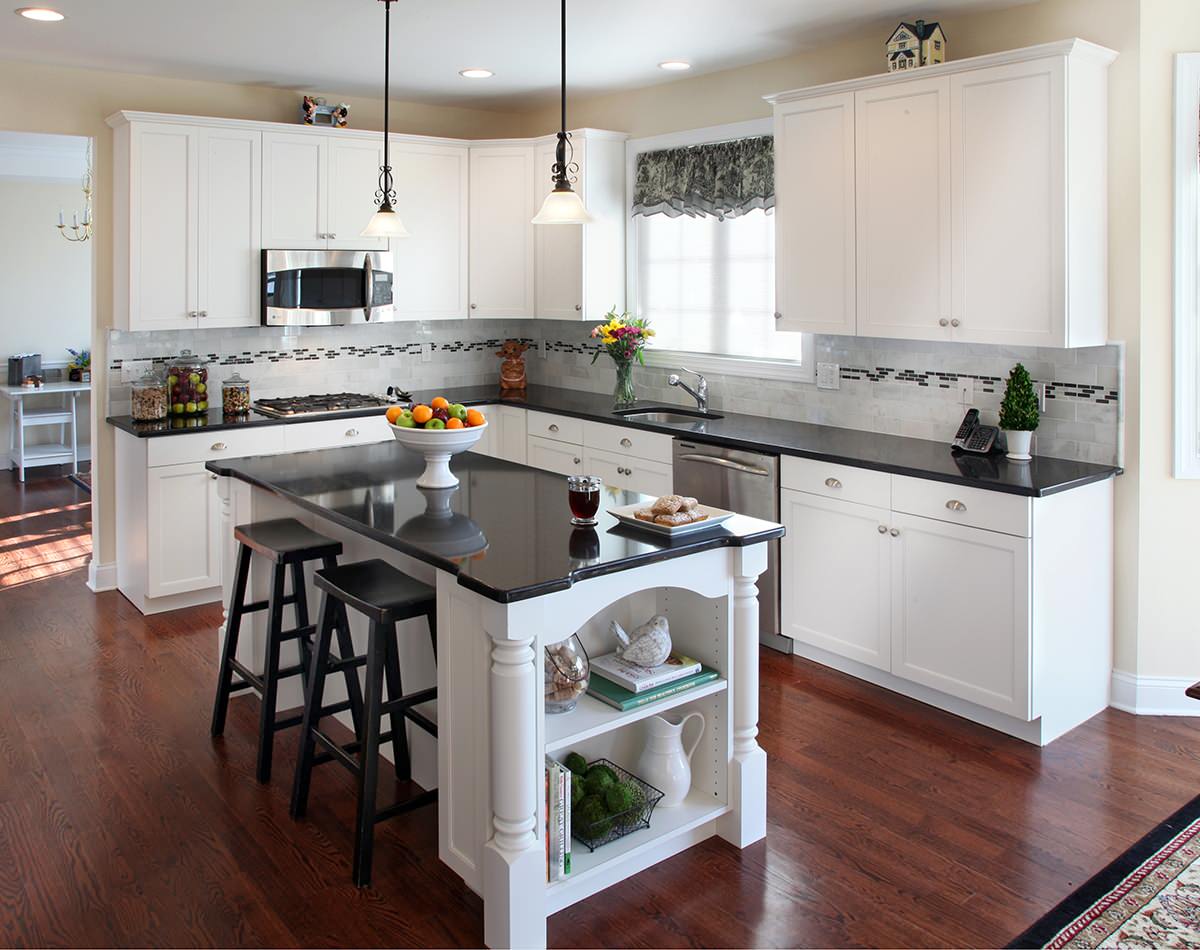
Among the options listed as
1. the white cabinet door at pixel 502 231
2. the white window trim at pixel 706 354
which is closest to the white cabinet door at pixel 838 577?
the white window trim at pixel 706 354

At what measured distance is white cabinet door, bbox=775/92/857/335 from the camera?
13.9 ft

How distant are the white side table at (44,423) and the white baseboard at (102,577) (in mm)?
3640

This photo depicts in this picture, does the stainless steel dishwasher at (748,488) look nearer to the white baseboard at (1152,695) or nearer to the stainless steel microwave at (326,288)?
the white baseboard at (1152,695)

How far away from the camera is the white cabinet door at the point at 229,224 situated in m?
5.18

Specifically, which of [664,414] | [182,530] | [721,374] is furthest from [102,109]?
[721,374]

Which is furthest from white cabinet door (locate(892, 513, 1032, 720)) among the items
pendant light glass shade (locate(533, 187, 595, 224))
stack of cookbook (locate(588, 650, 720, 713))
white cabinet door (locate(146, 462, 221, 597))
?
white cabinet door (locate(146, 462, 221, 597))

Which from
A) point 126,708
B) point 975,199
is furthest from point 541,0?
point 126,708

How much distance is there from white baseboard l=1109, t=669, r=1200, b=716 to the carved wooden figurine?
12.3ft

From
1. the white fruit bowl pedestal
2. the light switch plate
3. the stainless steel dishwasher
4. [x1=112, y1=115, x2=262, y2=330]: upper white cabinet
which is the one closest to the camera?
the white fruit bowl pedestal

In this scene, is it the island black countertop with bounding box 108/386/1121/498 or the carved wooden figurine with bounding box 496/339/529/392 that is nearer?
the island black countertop with bounding box 108/386/1121/498

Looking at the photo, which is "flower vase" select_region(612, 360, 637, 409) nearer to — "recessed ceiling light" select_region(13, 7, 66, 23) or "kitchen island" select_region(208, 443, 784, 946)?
"kitchen island" select_region(208, 443, 784, 946)

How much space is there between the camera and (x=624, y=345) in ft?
17.9

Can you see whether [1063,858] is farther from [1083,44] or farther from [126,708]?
[126,708]

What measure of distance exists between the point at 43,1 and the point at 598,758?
3.43m
